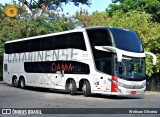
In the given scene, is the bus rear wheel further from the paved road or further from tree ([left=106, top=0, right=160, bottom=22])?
tree ([left=106, top=0, right=160, bottom=22])

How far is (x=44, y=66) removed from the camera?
76.3ft

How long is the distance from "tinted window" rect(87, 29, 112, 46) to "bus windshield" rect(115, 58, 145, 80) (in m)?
1.37

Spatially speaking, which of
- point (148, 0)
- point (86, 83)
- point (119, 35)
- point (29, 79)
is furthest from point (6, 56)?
point (148, 0)

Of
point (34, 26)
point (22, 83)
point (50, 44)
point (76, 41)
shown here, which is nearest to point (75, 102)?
point (76, 41)

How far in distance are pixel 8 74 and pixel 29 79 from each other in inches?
146

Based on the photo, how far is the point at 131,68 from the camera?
18109 millimetres

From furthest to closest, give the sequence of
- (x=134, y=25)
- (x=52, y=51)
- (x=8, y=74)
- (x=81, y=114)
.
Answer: (x=134, y=25) < (x=8, y=74) < (x=52, y=51) < (x=81, y=114)

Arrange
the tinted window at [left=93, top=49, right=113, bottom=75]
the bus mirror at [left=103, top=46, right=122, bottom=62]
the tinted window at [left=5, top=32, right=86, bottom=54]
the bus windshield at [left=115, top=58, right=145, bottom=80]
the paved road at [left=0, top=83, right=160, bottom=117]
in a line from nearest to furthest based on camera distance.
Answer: the paved road at [left=0, top=83, right=160, bottom=117]
the bus mirror at [left=103, top=46, right=122, bottom=62]
the bus windshield at [left=115, top=58, right=145, bottom=80]
the tinted window at [left=93, top=49, right=113, bottom=75]
the tinted window at [left=5, top=32, right=86, bottom=54]

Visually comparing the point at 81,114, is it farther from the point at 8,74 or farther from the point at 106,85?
the point at 8,74

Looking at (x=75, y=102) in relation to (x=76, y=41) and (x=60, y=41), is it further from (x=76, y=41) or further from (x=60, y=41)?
(x=60, y=41)

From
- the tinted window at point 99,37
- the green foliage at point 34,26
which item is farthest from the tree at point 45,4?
the tinted window at point 99,37

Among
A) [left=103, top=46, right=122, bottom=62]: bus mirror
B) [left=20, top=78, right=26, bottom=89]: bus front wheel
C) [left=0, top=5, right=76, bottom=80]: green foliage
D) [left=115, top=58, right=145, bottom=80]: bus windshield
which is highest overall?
[left=0, top=5, right=76, bottom=80]: green foliage

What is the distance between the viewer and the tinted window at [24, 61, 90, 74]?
19.8 metres

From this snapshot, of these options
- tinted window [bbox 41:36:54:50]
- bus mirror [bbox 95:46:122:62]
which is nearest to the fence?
tinted window [bbox 41:36:54:50]
